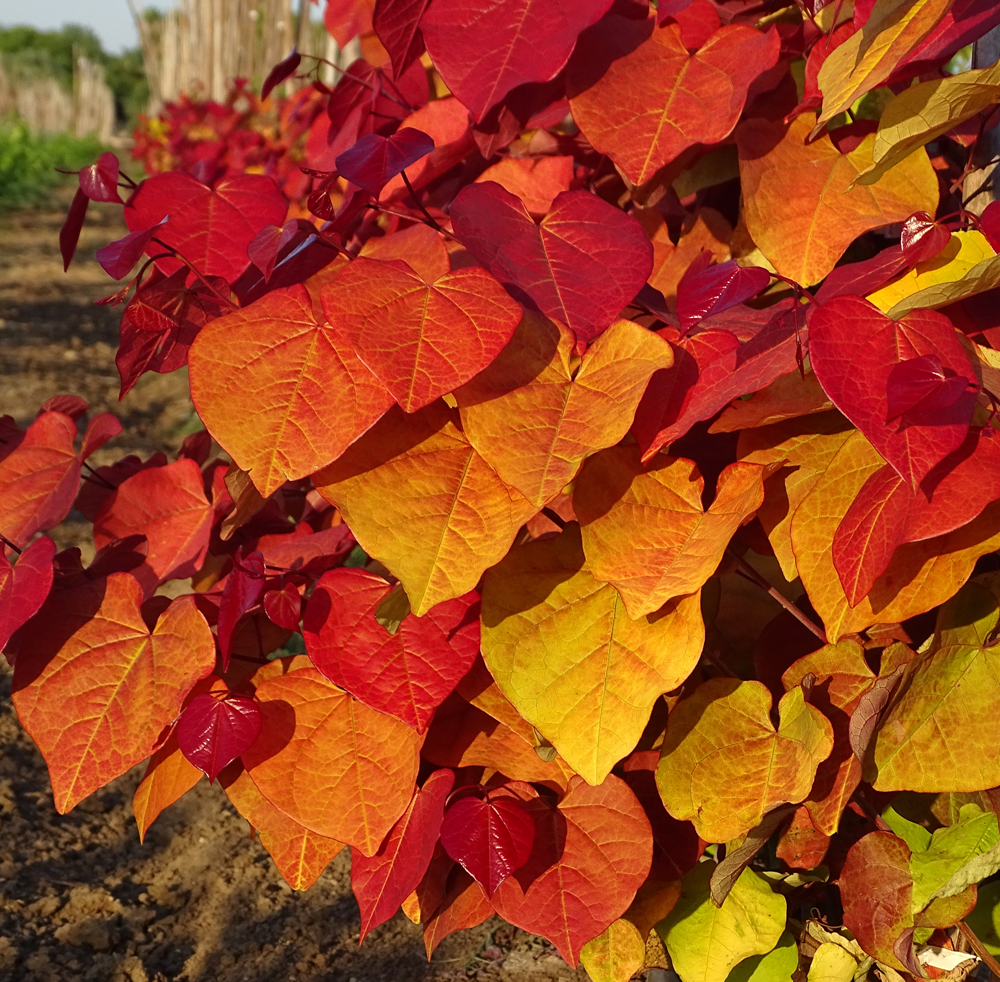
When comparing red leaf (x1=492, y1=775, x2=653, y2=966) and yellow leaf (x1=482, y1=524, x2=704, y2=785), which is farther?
red leaf (x1=492, y1=775, x2=653, y2=966)

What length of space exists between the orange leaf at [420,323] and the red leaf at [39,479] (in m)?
0.39

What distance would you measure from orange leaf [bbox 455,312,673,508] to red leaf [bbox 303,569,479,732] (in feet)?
0.60

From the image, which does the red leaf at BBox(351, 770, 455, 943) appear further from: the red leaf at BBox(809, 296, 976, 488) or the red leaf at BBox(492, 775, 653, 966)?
the red leaf at BBox(809, 296, 976, 488)

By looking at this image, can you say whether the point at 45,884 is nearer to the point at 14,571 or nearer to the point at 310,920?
the point at 310,920

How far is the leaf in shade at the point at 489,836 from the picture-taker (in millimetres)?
716

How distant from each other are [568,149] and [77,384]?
4381 millimetres

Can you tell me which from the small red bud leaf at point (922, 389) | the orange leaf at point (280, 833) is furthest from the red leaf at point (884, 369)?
the orange leaf at point (280, 833)

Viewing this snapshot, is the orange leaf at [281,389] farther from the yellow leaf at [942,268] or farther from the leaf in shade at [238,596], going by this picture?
the yellow leaf at [942,268]

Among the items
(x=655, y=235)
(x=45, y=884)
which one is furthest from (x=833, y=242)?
(x=45, y=884)

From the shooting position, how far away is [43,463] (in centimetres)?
88

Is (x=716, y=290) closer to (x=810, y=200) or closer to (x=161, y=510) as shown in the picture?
(x=810, y=200)

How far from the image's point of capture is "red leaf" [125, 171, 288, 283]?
0.78 m

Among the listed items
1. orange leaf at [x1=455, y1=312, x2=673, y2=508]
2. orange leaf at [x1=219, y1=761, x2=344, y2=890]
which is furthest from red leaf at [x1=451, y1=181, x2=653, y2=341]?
orange leaf at [x1=219, y1=761, x2=344, y2=890]

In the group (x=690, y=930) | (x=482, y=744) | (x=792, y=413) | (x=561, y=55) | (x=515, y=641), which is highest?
(x=561, y=55)
